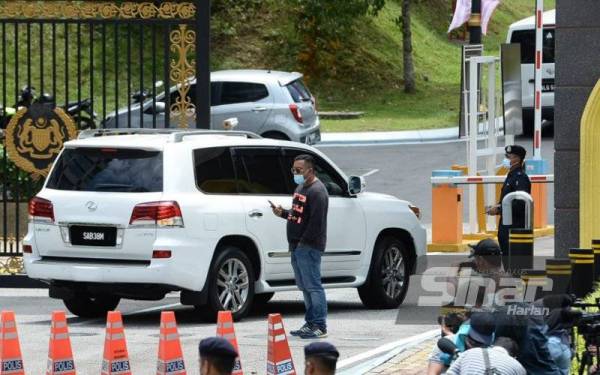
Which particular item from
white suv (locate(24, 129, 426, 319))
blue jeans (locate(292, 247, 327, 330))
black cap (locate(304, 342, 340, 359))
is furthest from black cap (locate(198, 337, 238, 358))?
white suv (locate(24, 129, 426, 319))

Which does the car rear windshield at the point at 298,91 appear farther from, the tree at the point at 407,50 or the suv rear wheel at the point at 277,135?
the tree at the point at 407,50

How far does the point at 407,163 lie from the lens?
103 ft

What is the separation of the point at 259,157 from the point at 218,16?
25703 millimetres

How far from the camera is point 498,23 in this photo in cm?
5125

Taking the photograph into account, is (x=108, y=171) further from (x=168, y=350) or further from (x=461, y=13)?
(x=461, y=13)

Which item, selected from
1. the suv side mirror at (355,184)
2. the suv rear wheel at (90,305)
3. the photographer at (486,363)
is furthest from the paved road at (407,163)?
the photographer at (486,363)

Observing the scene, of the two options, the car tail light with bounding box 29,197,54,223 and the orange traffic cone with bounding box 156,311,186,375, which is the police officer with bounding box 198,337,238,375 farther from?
the car tail light with bounding box 29,197,54,223

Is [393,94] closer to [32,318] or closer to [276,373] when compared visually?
[32,318]

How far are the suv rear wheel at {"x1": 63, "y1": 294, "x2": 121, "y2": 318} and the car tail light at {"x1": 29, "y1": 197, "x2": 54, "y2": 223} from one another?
916 millimetres

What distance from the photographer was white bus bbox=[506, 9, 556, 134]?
35553 mm

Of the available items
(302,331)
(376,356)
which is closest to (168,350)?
(376,356)

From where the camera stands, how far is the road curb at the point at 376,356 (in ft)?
40.9

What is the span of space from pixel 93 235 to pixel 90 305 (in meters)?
1.21

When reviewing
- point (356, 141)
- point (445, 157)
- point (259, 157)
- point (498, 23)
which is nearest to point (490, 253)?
point (259, 157)
